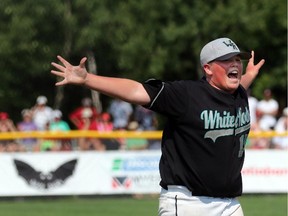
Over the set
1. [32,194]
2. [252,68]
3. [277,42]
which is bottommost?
[32,194]

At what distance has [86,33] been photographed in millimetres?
28984

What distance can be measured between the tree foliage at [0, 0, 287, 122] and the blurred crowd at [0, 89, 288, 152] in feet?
17.2

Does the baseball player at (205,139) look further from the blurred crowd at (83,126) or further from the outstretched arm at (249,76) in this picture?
the blurred crowd at (83,126)

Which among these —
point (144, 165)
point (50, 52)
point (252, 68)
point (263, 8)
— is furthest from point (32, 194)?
point (50, 52)

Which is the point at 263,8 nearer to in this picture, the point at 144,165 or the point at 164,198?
the point at 144,165

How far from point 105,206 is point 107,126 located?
3.82 meters

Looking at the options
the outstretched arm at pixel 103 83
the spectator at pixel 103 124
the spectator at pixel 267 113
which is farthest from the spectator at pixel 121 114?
the outstretched arm at pixel 103 83

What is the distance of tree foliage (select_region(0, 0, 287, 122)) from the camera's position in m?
26.0

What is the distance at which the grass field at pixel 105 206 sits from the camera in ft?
44.2

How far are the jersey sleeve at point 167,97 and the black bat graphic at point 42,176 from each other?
9.59 meters

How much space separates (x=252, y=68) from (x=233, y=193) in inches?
62.5

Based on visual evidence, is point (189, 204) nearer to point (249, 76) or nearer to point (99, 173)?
point (249, 76)

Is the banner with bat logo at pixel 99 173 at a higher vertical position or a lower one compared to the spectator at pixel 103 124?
lower

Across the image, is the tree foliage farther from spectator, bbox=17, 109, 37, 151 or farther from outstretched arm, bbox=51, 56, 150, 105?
outstretched arm, bbox=51, 56, 150, 105
